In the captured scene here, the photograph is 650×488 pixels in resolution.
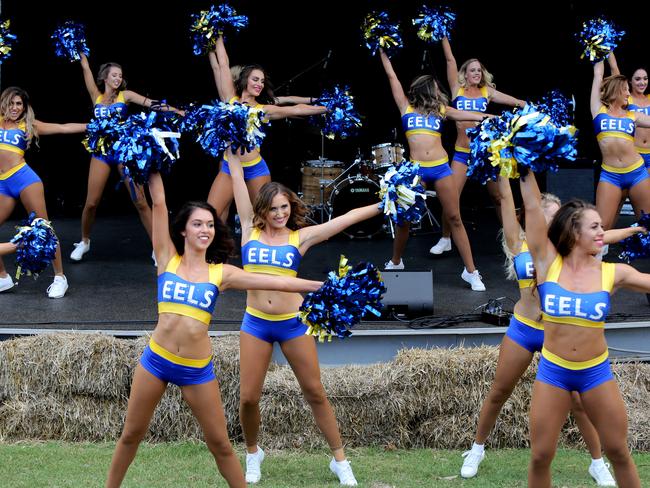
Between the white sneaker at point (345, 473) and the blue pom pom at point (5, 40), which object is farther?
the blue pom pom at point (5, 40)

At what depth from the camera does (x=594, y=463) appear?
5875 mm

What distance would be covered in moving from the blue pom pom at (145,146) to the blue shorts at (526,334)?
78.0 inches

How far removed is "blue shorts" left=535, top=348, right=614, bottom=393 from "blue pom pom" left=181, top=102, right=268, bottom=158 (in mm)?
2085

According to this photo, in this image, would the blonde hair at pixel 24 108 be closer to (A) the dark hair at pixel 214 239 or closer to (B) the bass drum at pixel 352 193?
(A) the dark hair at pixel 214 239

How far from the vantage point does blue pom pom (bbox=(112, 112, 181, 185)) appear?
508 centimetres

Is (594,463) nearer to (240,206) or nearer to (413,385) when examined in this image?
(413,385)

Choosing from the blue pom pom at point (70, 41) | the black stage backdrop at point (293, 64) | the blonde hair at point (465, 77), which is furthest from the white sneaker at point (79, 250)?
the blonde hair at point (465, 77)

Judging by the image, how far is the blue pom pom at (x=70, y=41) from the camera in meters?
8.80

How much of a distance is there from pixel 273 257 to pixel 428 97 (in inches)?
121

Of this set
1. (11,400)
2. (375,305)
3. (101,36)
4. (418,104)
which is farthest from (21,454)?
(101,36)

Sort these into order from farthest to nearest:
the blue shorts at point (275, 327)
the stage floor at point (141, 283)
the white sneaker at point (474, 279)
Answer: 1. the white sneaker at point (474, 279)
2. the stage floor at point (141, 283)
3. the blue shorts at point (275, 327)

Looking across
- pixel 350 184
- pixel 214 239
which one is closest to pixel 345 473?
pixel 214 239

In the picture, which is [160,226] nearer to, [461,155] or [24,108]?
[24,108]

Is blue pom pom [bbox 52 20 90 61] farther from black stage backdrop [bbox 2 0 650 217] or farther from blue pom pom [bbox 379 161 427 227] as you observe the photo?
blue pom pom [bbox 379 161 427 227]
